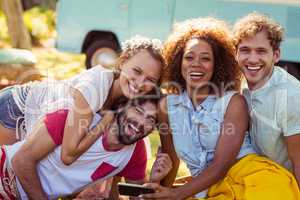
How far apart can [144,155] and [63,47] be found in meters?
6.17

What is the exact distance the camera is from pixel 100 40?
29.7 feet

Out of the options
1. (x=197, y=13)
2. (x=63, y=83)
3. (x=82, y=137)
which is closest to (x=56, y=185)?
(x=82, y=137)

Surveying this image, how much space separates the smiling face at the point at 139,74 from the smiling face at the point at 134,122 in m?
0.08

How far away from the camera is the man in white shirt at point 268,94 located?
9.47ft

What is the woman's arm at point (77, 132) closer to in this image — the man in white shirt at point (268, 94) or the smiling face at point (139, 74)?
the smiling face at point (139, 74)

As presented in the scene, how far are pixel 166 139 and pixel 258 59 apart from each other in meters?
0.71

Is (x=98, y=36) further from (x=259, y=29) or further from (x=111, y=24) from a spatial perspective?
(x=259, y=29)

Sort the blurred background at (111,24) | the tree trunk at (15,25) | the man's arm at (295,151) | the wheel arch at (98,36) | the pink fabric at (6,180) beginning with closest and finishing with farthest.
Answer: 1. the man's arm at (295,151)
2. the pink fabric at (6,180)
3. the blurred background at (111,24)
4. the wheel arch at (98,36)
5. the tree trunk at (15,25)

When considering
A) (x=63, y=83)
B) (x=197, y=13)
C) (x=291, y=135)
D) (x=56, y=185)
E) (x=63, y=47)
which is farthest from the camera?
(x=63, y=47)

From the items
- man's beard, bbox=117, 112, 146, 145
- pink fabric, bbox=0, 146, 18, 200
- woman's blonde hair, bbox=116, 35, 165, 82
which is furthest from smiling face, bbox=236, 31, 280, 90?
pink fabric, bbox=0, 146, 18, 200

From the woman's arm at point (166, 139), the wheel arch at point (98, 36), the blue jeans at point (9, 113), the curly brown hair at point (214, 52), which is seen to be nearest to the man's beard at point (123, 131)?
the woman's arm at point (166, 139)

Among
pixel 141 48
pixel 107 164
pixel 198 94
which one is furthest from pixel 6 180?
pixel 198 94

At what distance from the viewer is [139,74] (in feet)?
9.93

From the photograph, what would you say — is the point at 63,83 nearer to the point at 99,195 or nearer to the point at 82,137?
→ the point at 82,137
